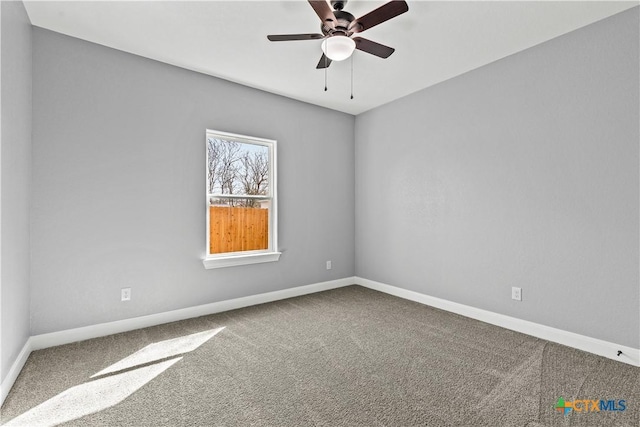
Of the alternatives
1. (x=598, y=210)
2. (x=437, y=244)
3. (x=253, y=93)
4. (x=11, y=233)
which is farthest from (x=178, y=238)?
(x=598, y=210)

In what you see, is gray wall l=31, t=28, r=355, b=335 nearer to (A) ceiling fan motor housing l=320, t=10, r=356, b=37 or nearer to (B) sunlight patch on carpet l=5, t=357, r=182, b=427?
(B) sunlight patch on carpet l=5, t=357, r=182, b=427

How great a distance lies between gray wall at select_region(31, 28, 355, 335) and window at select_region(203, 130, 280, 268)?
0.12 meters

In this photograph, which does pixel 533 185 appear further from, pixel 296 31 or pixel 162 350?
pixel 162 350

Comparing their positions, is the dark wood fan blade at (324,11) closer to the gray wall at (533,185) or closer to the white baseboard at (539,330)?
the gray wall at (533,185)

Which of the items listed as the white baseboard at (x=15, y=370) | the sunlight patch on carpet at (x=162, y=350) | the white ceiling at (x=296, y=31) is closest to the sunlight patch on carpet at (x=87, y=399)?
the sunlight patch on carpet at (x=162, y=350)

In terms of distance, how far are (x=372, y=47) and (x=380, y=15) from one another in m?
0.37

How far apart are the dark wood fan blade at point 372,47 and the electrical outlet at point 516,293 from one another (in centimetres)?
243

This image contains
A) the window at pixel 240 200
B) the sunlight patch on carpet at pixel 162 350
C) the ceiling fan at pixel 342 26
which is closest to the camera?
the ceiling fan at pixel 342 26

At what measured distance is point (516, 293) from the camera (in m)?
3.03

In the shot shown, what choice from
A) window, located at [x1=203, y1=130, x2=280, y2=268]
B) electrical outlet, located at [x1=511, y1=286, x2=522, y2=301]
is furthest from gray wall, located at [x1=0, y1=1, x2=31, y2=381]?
electrical outlet, located at [x1=511, y1=286, x2=522, y2=301]

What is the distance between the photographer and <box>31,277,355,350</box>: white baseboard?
2.65 m

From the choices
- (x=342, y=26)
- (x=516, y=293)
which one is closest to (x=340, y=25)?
(x=342, y=26)

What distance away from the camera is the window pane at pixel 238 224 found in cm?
362

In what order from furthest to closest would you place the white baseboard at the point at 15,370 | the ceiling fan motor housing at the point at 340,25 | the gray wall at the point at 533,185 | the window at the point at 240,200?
the window at the point at 240,200
the gray wall at the point at 533,185
the ceiling fan motor housing at the point at 340,25
the white baseboard at the point at 15,370
